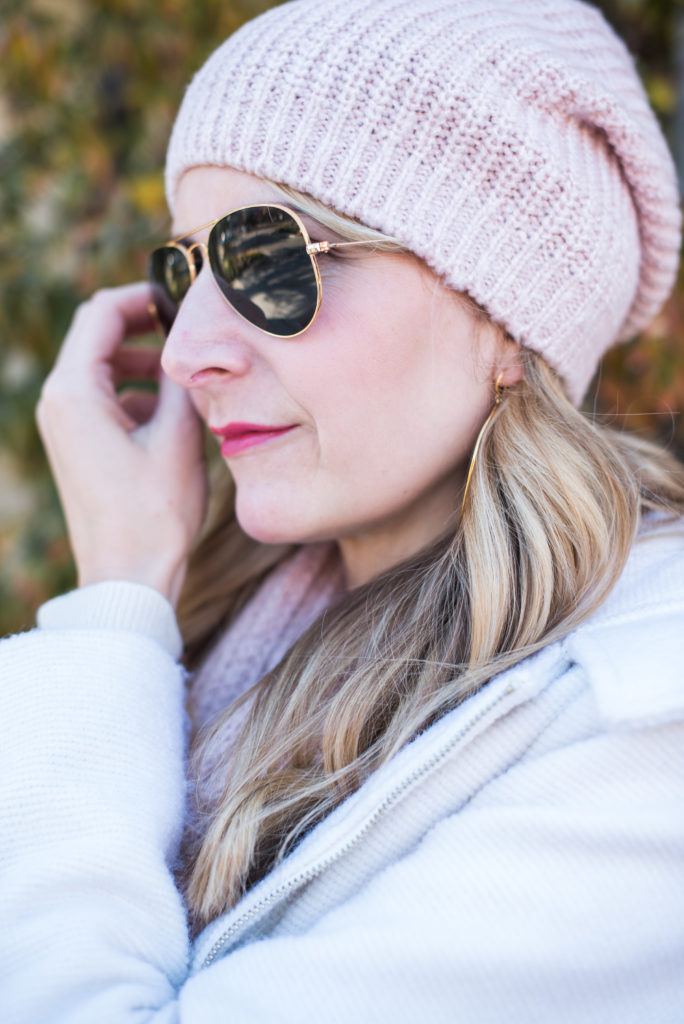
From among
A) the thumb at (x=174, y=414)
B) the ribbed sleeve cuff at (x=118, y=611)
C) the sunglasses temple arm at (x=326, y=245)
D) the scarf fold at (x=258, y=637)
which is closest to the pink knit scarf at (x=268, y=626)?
the scarf fold at (x=258, y=637)

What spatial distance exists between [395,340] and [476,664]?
53 cm

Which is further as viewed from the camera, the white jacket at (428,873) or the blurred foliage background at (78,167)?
the blurred foliage background at (78,167)

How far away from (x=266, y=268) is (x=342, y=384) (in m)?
0.23

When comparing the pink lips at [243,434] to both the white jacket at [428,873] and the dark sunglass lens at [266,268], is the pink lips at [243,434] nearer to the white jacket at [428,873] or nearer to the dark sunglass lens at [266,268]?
the dark sunglass lens at [266,268]

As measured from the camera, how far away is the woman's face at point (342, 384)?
1.22m

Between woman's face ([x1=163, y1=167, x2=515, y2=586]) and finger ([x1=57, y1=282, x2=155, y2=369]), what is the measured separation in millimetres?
445

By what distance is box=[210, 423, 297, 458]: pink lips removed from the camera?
135cm

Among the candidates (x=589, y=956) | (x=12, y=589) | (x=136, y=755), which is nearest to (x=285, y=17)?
(x=136, y=755)

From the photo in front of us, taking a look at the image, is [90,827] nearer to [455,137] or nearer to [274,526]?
[274,526]

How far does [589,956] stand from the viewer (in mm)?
848

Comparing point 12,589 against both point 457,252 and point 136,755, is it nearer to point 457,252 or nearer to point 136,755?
point 136,755

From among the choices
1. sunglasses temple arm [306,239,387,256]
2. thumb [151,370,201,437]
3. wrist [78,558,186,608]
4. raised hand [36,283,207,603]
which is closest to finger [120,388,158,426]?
raised hand [36,283,207,603]

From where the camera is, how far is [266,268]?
123cm

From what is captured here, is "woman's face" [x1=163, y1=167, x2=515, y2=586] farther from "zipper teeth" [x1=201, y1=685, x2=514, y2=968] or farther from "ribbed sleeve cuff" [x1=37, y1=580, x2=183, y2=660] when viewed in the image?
"zipper teeth" [x1=201, y1=685, x2=514, y2=968]
